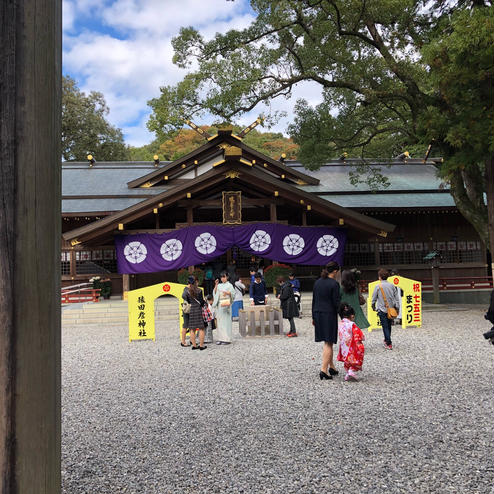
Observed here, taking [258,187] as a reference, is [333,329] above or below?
below

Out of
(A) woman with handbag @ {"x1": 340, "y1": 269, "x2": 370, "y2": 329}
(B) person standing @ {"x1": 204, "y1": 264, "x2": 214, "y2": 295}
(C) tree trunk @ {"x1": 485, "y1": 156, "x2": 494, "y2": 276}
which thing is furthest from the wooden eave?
(A) woman with handbag @ {"x1": 340, "y1": 269, "x2": 370, "y2": 329}

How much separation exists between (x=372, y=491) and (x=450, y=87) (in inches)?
418

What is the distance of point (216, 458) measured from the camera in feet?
11.6

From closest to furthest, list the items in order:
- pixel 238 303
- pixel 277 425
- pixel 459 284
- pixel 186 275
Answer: pixel 277 425
pixel 238 303
pixel 186 275
pixel 459 284

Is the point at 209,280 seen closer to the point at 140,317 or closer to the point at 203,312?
the point at 140,317

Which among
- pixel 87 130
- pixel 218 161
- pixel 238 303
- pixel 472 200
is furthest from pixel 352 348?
pixel 87 130

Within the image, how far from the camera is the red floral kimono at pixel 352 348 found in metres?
5.93

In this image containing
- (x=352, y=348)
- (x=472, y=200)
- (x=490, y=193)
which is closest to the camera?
(x=352, y=348)

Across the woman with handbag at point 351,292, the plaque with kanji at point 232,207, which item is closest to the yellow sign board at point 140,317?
the woman with handbag at point 351,292

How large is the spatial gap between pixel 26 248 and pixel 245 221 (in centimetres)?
1776

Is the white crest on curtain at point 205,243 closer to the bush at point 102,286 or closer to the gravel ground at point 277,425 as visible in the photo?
the bush at point 102,286

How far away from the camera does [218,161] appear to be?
A: 20.6 m

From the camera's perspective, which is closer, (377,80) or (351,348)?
(351,348)

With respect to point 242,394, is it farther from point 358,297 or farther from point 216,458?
point 358,297
